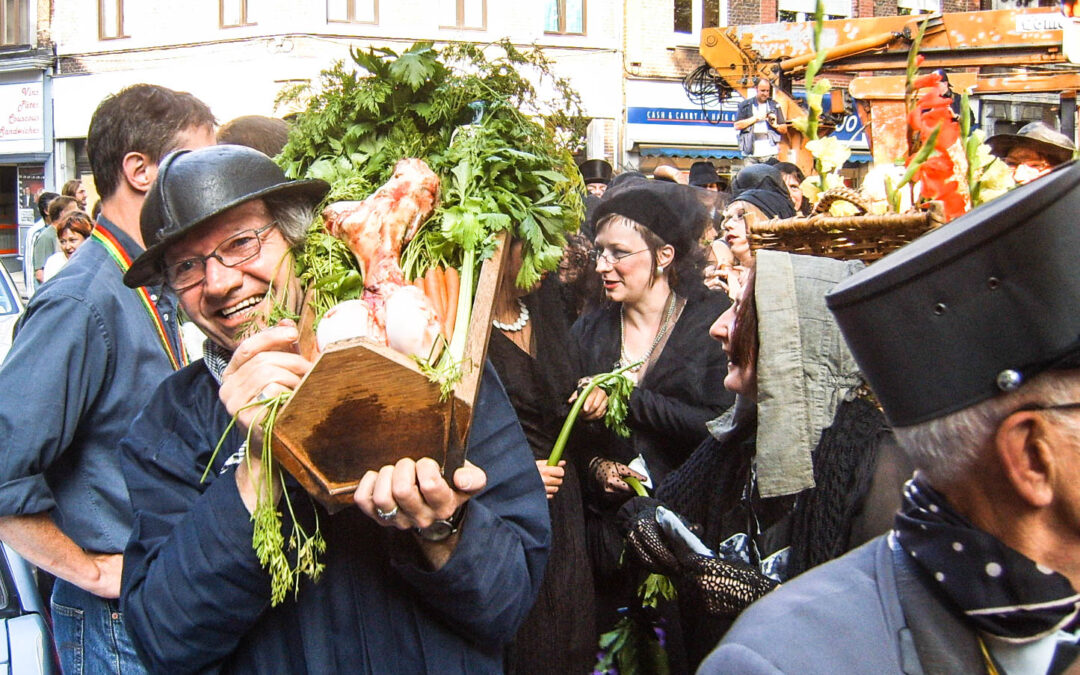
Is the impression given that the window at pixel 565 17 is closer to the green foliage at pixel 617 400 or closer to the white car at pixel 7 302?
the white car at pixel 7 302

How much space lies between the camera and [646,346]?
4.23 m

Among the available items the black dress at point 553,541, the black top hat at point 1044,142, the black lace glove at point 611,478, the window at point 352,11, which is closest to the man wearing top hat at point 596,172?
the black top hat at point 1044,142

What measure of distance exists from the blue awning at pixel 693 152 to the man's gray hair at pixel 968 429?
20.5 meters

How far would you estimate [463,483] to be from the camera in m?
1.78

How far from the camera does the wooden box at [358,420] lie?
5.28 feet

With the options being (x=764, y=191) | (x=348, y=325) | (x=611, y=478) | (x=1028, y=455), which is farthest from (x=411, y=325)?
(x=764, y=191)

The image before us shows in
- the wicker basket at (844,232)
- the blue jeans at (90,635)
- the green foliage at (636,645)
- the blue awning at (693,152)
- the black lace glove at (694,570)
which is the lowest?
the green foliage at (636,645)

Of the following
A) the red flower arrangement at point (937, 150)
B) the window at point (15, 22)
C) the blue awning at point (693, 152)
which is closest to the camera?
the red flower arrangement at point (937, 150)

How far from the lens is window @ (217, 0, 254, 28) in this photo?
792 inches

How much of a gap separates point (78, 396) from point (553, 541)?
4.98 feet

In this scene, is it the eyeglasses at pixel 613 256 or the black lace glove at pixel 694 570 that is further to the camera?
the eyeglasses at pixel 613 256

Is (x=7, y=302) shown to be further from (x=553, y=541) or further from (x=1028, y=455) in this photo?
(x=1028, y=455)

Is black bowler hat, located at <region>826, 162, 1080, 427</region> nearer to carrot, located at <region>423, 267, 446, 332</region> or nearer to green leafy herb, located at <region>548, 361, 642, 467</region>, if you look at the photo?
carrot, located at <region>423, 267, 446, 332</region>

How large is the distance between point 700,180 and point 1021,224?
7.43 m
